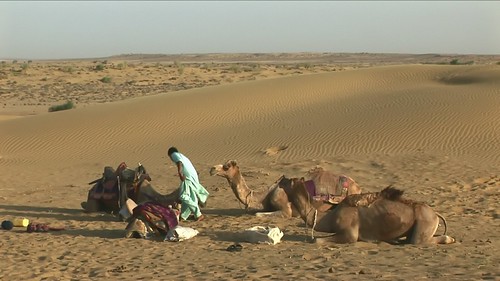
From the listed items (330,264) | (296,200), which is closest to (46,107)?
(296,200)

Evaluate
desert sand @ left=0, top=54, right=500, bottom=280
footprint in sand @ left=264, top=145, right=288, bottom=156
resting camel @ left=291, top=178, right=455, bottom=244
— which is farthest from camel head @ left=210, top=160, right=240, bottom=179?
footprint in sand @ left=264, top=145, right=288, bottom=156

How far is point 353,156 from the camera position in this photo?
17.8m

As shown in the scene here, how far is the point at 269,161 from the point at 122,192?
6.78 metres

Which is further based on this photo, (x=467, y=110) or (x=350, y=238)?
(x=467, y=110)

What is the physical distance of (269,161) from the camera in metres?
18.0

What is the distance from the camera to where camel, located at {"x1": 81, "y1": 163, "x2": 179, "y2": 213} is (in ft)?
37.4

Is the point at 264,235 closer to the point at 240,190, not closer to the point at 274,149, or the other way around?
the point at 240,190

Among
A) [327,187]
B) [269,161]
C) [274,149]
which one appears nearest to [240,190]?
[327,187]

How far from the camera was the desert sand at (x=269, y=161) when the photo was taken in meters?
8.20

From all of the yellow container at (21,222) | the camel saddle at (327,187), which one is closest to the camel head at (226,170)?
the camel saddle at (327,187)

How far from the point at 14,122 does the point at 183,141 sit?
7.62 metres

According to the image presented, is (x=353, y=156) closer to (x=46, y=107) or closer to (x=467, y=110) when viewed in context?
(x=467, y=110)

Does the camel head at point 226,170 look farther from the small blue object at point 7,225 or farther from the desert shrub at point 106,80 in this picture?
the desert shrub at point 106,80

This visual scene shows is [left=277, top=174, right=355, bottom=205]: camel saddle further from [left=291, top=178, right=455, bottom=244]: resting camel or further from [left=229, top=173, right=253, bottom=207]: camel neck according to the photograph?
[left=291, top=178, right=455, bottom=244]: resting camel
